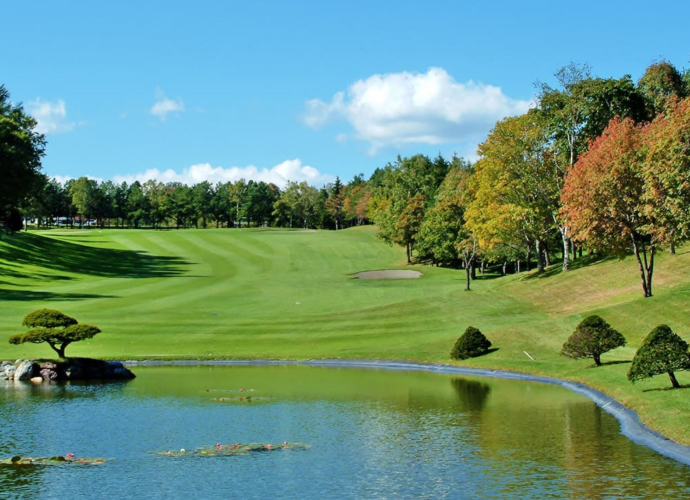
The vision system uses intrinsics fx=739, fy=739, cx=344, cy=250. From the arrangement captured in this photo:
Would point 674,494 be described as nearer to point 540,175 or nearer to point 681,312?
point 681,312

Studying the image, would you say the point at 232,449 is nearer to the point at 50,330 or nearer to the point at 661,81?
the point at 50,330

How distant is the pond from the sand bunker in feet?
206

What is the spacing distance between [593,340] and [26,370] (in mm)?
35952

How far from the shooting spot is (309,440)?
2977 cm

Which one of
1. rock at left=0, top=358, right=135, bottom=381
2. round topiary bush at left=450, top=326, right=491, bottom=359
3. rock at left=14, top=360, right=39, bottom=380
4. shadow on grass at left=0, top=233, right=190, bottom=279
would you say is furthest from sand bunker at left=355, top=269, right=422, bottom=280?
rock at left=14, top=360, right=39, bottom=380

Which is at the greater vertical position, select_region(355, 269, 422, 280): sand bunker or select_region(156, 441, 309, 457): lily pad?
select_region(355, 269, 422, 280): sand bunker

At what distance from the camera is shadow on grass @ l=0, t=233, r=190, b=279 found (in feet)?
354

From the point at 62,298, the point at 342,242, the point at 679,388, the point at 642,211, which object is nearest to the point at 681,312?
the point at 642,211

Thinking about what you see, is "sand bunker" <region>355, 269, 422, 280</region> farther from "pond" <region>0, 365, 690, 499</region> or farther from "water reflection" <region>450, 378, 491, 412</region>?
"pond" <region>0, 365, 690, 499</region>

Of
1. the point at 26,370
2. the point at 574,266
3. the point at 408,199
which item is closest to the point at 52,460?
the point at 26,370

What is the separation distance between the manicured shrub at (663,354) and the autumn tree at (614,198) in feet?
87.9

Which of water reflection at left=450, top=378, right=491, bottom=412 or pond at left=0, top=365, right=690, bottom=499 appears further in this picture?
water reflection at left=450, top=378, right=491, bottom=412

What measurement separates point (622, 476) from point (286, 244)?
430 feet

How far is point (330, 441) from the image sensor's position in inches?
1166
